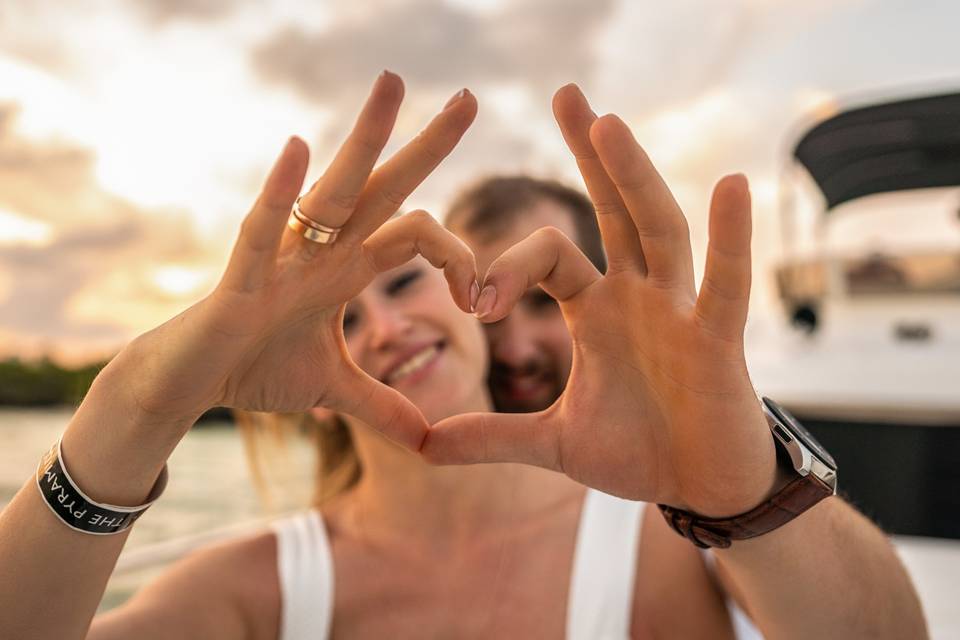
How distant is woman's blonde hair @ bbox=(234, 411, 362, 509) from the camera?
6.79 ft

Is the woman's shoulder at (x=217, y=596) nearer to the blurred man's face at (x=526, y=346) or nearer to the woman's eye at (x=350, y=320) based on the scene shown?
the woman's eye at (x=350, y=320)

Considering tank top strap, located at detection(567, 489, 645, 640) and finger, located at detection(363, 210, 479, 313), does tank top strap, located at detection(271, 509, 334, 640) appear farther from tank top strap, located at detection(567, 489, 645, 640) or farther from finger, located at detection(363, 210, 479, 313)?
finger, located at detection(363, 210, 479, 313)

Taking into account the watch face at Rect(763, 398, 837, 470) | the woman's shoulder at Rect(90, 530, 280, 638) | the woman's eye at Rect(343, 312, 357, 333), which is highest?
the watch face at Rect(763, 398, 837, 470)

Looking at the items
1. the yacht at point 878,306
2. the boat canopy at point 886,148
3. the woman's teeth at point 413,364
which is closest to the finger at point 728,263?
the woman's teeth at point 413,364

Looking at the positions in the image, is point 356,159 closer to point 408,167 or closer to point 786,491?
point 408,167

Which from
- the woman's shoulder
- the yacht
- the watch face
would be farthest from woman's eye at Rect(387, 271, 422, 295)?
the yacht

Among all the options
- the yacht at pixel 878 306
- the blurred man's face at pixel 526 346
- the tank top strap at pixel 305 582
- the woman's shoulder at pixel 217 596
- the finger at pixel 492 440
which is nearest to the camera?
the finger at pixel 492 440

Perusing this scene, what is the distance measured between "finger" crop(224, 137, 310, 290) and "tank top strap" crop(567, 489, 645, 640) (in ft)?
3.05

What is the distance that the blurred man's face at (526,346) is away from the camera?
200 cm

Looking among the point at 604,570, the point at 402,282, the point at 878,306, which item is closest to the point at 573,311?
the point at 604,570

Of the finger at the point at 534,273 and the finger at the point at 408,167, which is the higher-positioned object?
the finger at the point at 408,167

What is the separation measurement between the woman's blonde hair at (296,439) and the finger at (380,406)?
1.04 m

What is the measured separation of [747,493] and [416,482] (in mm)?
904

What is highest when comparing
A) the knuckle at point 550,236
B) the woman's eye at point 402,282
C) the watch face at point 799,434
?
the knuckle at point 550,236
